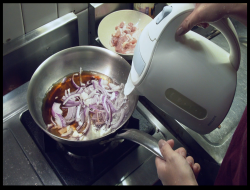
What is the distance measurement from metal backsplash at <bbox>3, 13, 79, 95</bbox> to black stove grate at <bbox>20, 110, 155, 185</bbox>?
192 mm

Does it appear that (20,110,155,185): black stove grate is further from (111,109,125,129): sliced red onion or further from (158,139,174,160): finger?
(158,139,174,160): finger

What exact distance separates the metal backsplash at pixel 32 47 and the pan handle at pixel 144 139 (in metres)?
0.45

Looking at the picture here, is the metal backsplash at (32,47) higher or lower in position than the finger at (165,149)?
higher

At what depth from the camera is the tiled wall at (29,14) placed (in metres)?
0.71

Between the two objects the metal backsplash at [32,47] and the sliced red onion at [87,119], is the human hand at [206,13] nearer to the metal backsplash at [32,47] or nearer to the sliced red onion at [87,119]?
the sliced red onion at [87,119]

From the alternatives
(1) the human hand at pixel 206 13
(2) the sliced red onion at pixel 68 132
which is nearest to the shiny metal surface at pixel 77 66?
(2) the sliced red onion at pixel 68 132

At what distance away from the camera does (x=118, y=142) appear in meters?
0.72

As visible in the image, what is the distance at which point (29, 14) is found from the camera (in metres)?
0.76

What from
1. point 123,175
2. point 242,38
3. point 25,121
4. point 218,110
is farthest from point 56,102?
point 242,38

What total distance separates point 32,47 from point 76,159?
43cm

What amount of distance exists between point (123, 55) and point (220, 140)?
1.45ft

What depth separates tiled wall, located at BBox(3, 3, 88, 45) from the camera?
715 mm

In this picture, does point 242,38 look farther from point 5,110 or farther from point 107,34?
point 5,110

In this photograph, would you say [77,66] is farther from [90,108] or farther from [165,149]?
[165,149]
